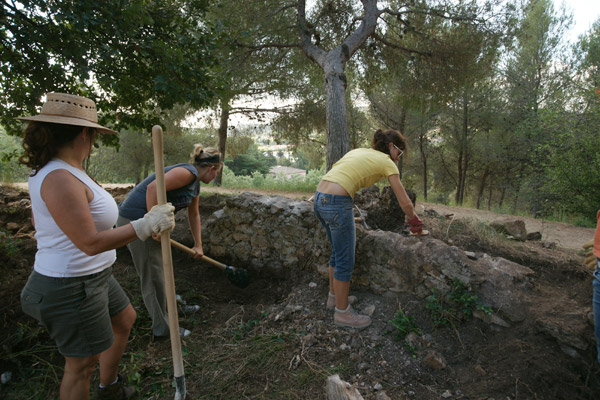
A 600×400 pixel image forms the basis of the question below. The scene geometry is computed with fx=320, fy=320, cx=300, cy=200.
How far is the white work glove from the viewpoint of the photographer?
1.61 m

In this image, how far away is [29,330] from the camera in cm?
286

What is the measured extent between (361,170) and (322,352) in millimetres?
1503

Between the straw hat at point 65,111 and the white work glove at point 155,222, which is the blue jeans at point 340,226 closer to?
the white work glove at point 155,222

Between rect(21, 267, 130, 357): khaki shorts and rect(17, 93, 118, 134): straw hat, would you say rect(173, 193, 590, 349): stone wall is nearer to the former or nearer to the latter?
rect(21, 267, 130, 357): khaki shorts

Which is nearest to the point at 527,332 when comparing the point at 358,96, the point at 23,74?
the point at 23,74

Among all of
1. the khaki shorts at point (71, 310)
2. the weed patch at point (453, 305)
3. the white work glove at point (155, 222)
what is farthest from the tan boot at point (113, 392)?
the weed patch at point (453, 305)

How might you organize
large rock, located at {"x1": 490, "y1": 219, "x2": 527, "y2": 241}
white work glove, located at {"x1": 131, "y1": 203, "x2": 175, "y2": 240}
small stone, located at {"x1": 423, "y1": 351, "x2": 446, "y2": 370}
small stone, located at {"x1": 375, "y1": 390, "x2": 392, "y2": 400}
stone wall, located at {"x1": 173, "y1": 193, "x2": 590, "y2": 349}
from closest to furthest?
white work glove, located at {"x1": 131, "y1": 203, "x2": 175, "y2": 240} < small stone, located at {"x1": 375, "y1": 390, "x2": 392, "y2": 400} < small stone, located at {"x1": 423, "y1": 351, "x2": 446, "y2": 370} < stone wall, located at {"x1": 173, "y1": 193, "x2": 590, "y2": 349} < large rock, located at {"x1": 490, "y1": 219, "x2": 527, "y2": 241}

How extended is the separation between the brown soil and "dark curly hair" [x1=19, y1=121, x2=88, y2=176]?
1.77 metres

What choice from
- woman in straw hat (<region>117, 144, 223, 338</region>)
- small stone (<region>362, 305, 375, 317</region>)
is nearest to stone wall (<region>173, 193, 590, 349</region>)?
small stone (<region>362, 305, 375, 317</region>)

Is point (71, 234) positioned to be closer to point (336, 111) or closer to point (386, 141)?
point (386, 141)

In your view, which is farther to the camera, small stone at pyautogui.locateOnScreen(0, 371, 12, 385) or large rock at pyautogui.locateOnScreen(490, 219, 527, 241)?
large rock at pyautogui.locateOnScreen(490, 219, 527, 241)

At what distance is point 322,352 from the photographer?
2.56m

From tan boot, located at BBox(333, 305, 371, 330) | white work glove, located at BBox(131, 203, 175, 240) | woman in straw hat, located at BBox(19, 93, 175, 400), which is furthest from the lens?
tan boot, located at BBox(333, 305, 371, 330)

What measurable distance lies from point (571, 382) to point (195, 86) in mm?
4150
